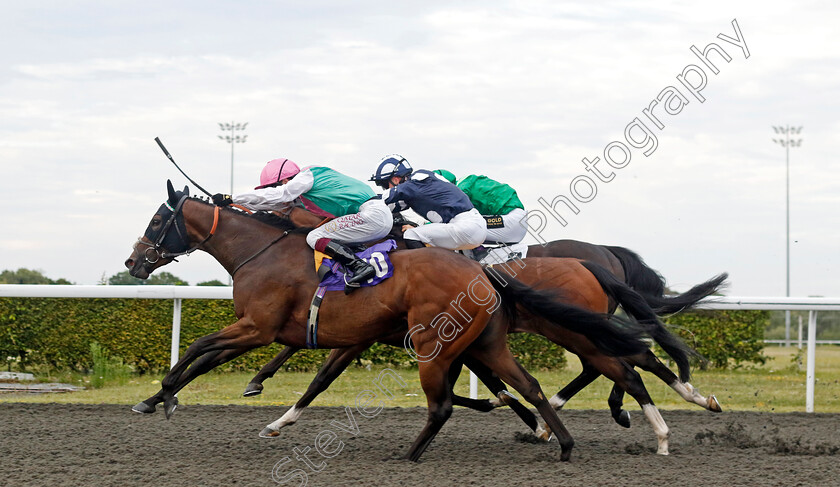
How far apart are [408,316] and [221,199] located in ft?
4.85

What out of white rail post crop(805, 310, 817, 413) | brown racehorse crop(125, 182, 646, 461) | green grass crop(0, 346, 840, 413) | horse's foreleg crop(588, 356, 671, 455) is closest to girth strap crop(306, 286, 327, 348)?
brown racehorse crop(125, 182, 646, 461)

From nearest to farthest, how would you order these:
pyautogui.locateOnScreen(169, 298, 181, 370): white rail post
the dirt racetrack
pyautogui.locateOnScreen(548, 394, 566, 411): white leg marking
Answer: the dirt racetrack → pyautogui.locateOnScreen(548, 394, 566, 411): white leg marking → pyautogui.locateOnScreen(169, 298, 181, 370): white rail post

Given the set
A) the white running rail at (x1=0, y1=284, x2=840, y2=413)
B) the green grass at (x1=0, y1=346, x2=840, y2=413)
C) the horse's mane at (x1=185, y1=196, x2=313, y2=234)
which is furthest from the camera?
the green grass at (x1=0, y1=346, x2=840, y2=413)

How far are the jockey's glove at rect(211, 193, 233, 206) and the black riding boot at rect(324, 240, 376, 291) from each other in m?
0.83

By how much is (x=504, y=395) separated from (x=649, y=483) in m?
1.50

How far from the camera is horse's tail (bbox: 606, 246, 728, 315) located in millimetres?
5566

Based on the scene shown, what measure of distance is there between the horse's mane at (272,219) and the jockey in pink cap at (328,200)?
0.20ft

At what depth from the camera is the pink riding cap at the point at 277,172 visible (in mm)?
5316

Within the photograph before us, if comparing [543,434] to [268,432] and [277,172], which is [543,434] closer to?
[268,432]

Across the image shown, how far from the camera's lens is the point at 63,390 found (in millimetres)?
7578

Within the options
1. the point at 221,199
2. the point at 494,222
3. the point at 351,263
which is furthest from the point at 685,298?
the point at 221,199

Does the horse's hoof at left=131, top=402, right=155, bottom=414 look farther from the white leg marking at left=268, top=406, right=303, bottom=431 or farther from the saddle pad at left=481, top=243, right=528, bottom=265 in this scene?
the saddle pad at left=481, top=243, right=528, bottom=265

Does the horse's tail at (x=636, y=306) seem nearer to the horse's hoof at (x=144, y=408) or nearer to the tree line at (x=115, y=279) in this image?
the horse's hoof at (x=144, y=408)

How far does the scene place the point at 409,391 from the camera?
803cm
